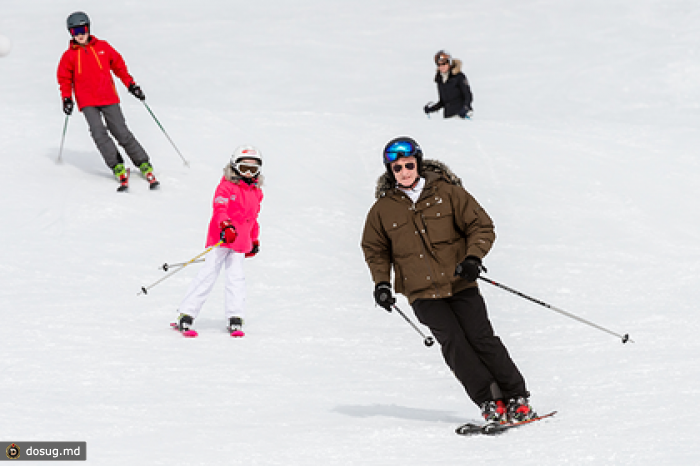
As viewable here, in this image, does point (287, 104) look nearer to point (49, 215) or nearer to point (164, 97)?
point (164, 97)

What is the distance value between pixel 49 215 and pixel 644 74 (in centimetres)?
1771

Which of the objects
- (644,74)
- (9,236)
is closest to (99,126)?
(9,236)

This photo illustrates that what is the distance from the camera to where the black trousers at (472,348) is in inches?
185

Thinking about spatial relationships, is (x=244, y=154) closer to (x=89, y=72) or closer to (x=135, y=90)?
(x=135, y=90)

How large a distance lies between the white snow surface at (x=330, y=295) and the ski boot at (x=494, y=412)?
0.60 ft

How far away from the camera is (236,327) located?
7035 mm

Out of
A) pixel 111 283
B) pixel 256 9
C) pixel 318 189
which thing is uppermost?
pixel 256 9

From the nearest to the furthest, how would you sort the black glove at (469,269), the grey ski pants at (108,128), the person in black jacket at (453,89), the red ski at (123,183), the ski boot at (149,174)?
the black glove at (469,269) → the grey ski pants at (108,128) → the red ski at (123,183) → the ski boot at (149,174) → the person in black jacket at (453,89)

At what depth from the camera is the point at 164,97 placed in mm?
22344

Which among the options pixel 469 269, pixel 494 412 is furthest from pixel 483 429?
pixel 469 269

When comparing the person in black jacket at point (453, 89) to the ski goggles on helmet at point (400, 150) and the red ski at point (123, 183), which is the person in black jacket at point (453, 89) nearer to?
the red ski at point (123, 183)

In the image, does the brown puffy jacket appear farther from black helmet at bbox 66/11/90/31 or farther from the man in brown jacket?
black helmet at bbox 66/11/90/31

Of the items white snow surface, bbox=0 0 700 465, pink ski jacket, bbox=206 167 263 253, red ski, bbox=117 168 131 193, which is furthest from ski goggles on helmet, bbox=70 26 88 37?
pink ski jacket, bbox=206 167 263 253

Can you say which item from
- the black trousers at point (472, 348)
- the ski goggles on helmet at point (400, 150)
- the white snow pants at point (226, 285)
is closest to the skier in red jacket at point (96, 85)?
the white snow pants at point (226, 285)
